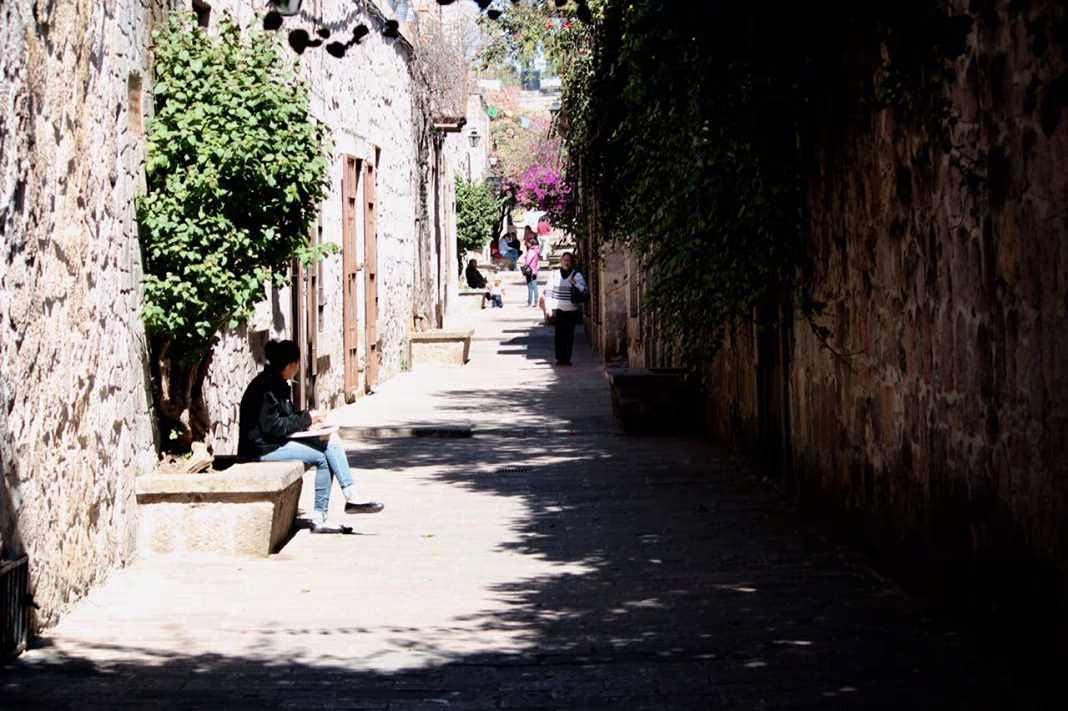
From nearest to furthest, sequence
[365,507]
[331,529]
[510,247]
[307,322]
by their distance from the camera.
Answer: [331,529] < [365,507] < [307,322] < [510,247]

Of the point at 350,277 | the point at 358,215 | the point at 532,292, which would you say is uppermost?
the point at 358,215

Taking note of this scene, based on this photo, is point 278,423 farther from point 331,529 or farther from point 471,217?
point 471,217

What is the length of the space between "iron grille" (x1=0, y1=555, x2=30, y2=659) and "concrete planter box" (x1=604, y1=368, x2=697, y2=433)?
380 inches

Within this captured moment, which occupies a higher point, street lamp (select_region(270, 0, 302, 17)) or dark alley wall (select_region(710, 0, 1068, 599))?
street lamp (select_region(270, 0, 302, 17))

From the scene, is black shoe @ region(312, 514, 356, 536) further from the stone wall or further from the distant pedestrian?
the distant pedestrian

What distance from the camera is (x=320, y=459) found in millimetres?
10961

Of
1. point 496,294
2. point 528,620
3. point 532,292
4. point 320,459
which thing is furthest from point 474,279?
point 528,620

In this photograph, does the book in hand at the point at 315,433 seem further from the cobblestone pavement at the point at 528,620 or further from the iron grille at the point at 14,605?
the iron grille at the point at 14,605

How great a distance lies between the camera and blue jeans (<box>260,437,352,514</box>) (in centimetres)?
1079

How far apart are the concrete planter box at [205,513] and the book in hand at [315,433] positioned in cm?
135

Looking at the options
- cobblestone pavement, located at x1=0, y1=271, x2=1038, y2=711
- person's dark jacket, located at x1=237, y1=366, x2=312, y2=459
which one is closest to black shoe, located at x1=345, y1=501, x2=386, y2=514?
cobblestone pavement, located at x1=0, y1=271, x2=1038, y2=711

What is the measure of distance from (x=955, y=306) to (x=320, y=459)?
502cm

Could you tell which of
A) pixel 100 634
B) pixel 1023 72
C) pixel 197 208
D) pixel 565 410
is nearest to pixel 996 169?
pixel 1023 72

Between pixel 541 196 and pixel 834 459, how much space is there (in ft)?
126
